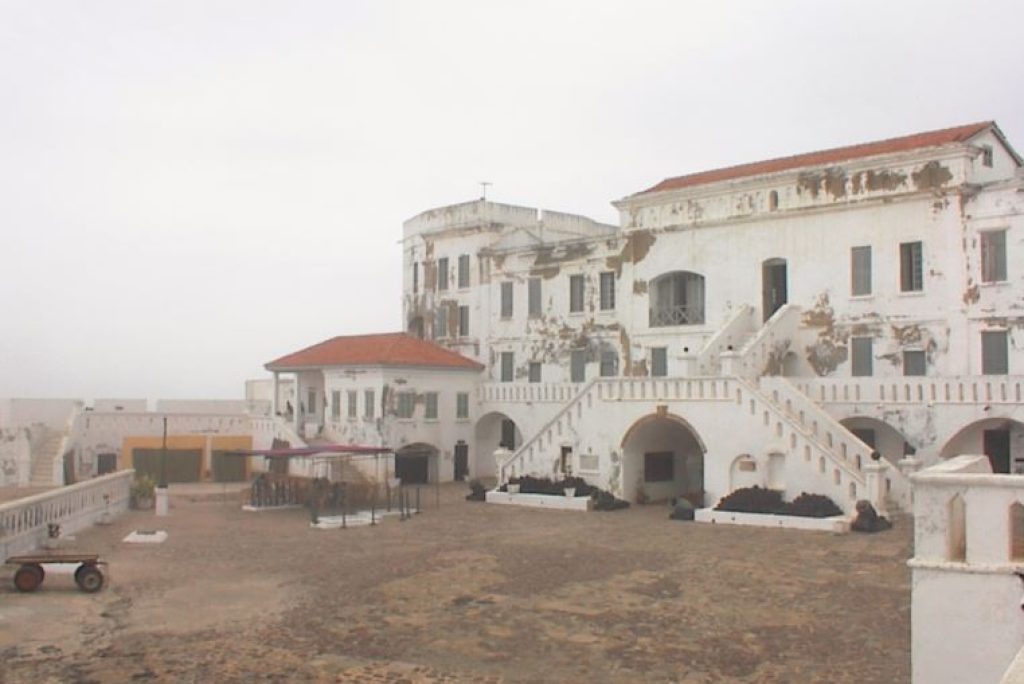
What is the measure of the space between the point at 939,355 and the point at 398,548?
63.9 ft

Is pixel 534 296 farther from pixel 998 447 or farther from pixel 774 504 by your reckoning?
pixel 998 447

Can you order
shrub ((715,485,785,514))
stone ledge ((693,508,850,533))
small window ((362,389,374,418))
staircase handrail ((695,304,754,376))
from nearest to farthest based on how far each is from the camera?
1. stone ledge ((693,508,850,533))
2. shrub ((715,485,785,514))
3. staircase handrail ((695,304,754,376))
4. small window ((362,389,374,418))

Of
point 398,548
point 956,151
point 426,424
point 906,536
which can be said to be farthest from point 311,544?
point 956,151

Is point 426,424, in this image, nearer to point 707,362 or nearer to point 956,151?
point 707,362

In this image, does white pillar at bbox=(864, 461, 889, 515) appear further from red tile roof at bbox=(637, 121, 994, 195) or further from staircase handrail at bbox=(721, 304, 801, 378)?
red tile roof at bbox=(637, 121, 994, 195)

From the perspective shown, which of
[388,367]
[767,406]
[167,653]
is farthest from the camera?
[388,367]

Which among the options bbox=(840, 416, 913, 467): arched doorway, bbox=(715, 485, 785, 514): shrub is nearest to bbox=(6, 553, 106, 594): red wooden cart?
bbox=(715, 485, 785, 514): shrub

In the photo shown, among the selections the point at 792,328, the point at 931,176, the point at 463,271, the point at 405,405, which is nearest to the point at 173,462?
the point at 405,405

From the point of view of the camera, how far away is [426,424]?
1734 inches

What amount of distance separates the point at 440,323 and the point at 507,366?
5193 mm

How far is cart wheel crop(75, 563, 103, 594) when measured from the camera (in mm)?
18294

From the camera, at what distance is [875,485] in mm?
27062

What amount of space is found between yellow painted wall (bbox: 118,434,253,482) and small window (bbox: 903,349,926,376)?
30769 millimetres

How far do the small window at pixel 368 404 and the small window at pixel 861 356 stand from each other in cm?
2005
